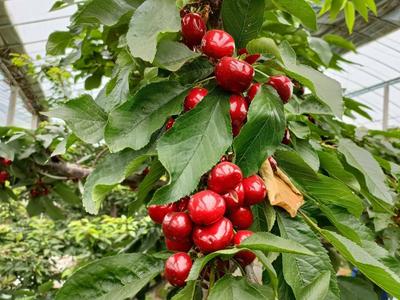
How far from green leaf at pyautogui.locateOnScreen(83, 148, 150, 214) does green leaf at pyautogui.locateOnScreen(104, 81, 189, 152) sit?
0.02 m

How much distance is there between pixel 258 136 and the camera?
1.53 ft

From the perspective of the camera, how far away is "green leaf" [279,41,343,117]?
42 cm

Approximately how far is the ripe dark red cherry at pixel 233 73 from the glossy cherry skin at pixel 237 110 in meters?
0.01

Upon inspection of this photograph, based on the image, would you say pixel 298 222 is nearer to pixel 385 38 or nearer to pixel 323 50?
pixel 323 50

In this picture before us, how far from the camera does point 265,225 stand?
0.53 meters

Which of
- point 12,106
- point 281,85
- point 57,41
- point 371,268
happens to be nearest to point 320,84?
point 281,85

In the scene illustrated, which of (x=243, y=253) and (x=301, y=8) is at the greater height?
(x=301, y=8)

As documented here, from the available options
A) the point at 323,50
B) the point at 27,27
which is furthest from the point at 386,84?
the point at 323,50

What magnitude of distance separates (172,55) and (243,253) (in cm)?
23

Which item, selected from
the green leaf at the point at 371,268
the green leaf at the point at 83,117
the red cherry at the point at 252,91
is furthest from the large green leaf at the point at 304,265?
the green leaf at the point at 83,117

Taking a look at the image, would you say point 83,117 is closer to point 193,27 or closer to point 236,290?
point 193,27

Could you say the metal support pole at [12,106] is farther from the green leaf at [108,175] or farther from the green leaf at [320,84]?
the green leaf at [320,84]

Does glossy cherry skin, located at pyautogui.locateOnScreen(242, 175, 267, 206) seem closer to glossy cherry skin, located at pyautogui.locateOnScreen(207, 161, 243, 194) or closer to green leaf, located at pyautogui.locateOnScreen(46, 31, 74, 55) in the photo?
glossy cherry skin, located at pyautogui.locateOnScreen(207, 161, 243, 194)

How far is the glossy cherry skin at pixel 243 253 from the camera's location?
43 cm
